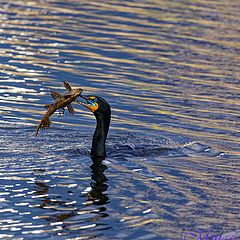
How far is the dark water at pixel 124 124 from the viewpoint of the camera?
11.8 meters

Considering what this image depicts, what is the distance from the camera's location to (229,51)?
2475cm

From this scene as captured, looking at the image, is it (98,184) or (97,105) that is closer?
(98,184)

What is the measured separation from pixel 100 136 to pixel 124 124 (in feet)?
7.05

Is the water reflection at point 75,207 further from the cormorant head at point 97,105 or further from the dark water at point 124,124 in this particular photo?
the cormorant head at point 97,105

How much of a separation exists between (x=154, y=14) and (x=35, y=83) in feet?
34.1

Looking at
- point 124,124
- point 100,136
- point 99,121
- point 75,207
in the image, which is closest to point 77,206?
point 75,207

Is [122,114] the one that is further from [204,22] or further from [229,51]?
[204,22]

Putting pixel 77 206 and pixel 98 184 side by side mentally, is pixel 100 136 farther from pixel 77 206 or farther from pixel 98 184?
pixel 77 206

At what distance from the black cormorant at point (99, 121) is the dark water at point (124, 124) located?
23 cm

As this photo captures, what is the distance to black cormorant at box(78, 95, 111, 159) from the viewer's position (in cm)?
1478

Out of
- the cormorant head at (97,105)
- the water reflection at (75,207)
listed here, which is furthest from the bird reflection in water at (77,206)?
the cormorant head at (97,105)

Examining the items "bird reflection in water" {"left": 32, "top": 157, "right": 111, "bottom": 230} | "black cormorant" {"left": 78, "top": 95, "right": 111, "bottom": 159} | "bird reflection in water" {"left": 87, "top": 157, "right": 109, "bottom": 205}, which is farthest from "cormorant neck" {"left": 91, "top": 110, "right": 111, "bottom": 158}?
"bird reflection in water" {"left": 32, "top": 157, "right": 111, "bottom": 230}

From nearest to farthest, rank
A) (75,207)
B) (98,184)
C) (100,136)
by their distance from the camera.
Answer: (75,207) → (98,184) → (100,136)

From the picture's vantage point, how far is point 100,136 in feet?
48.9
